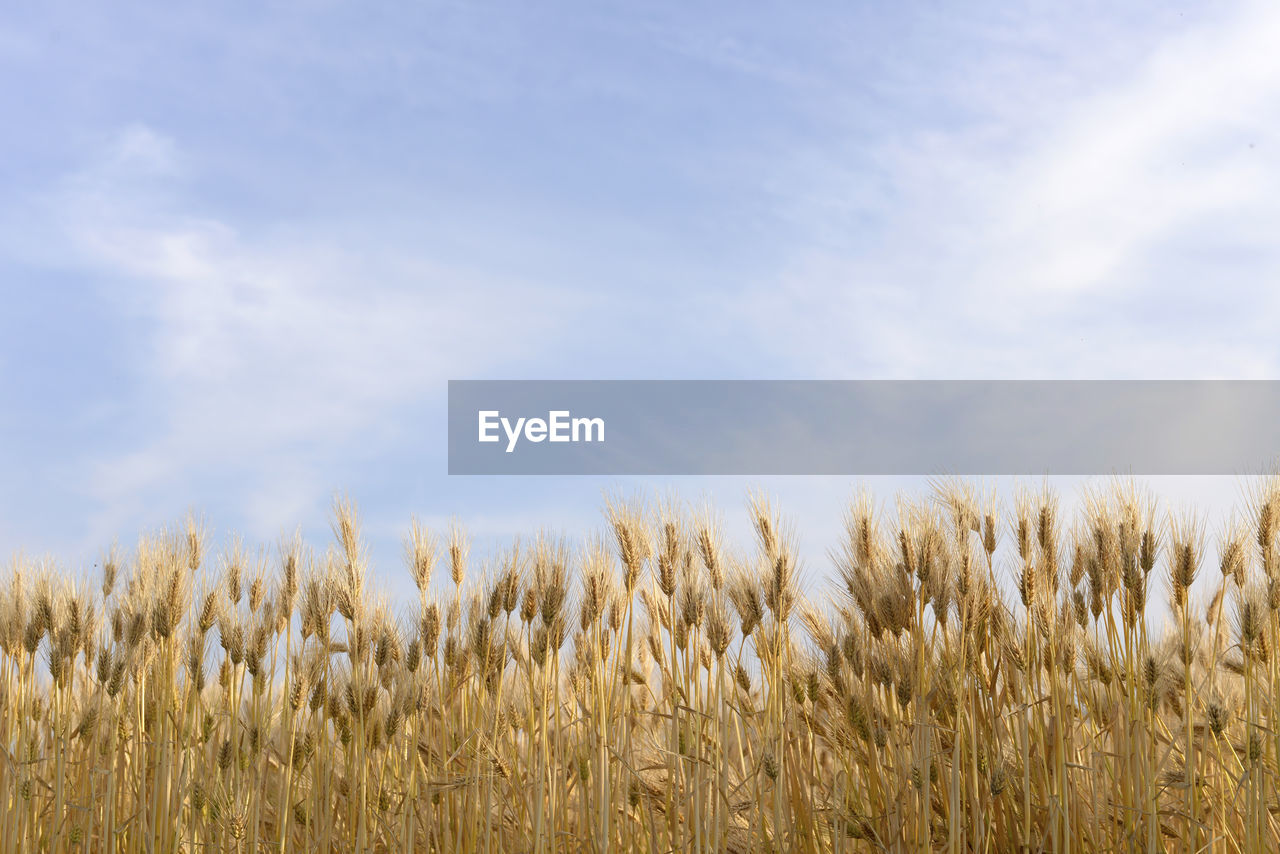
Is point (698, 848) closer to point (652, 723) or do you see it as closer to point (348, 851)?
point (652, 723)

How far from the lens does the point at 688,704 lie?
9.82ft

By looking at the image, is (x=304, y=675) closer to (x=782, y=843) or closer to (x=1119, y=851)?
(x=782, y=843)

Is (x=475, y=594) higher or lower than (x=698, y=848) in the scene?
higher

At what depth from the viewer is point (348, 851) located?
3.22 m

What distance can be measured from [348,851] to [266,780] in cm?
62

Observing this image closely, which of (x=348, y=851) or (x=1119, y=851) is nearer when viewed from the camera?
(x=1119, y=851)

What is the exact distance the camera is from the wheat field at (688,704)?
2.95 meters

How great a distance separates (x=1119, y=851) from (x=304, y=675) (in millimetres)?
2676

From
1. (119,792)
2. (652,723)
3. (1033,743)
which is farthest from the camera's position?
(652,723)

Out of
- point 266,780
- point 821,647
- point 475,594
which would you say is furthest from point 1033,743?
point 266,780

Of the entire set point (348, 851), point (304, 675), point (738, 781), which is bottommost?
point (348, 851)

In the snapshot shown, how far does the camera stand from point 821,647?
3.25 meters

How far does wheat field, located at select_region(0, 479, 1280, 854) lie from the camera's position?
295 centimetres

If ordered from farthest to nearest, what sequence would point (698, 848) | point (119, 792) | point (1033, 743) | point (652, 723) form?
point (652, 723) < point (119, 792) < point (1033, 743) < point (698, 848)
